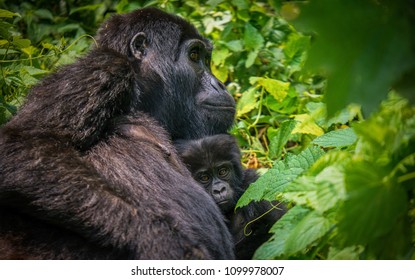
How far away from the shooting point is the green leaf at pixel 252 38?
5.18m

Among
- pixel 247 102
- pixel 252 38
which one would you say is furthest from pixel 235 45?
pixel 247 102

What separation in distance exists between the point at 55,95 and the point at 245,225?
4.12 feet

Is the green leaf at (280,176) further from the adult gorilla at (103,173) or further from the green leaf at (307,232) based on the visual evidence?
the green leaf at (307,232)

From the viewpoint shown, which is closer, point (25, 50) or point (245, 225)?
point (245, 225)

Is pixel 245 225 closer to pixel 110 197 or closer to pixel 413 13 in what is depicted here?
pixel 110 197

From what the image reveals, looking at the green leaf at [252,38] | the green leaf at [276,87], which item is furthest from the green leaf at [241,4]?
the green leaf at [276,87]

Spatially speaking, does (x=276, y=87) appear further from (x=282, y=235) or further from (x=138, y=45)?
(x=282, y=235)

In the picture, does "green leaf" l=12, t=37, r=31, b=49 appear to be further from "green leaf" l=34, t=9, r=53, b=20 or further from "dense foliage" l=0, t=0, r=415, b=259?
"green leaf" l=34, t=9, r=53, b=20

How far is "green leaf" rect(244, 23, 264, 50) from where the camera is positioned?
204 inches

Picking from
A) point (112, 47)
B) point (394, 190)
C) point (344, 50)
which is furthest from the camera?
point (112, 47)

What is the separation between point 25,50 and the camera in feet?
13.9

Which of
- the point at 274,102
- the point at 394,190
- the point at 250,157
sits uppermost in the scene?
the point at 394,190

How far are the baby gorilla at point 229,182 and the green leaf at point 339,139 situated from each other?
2.47 ft
